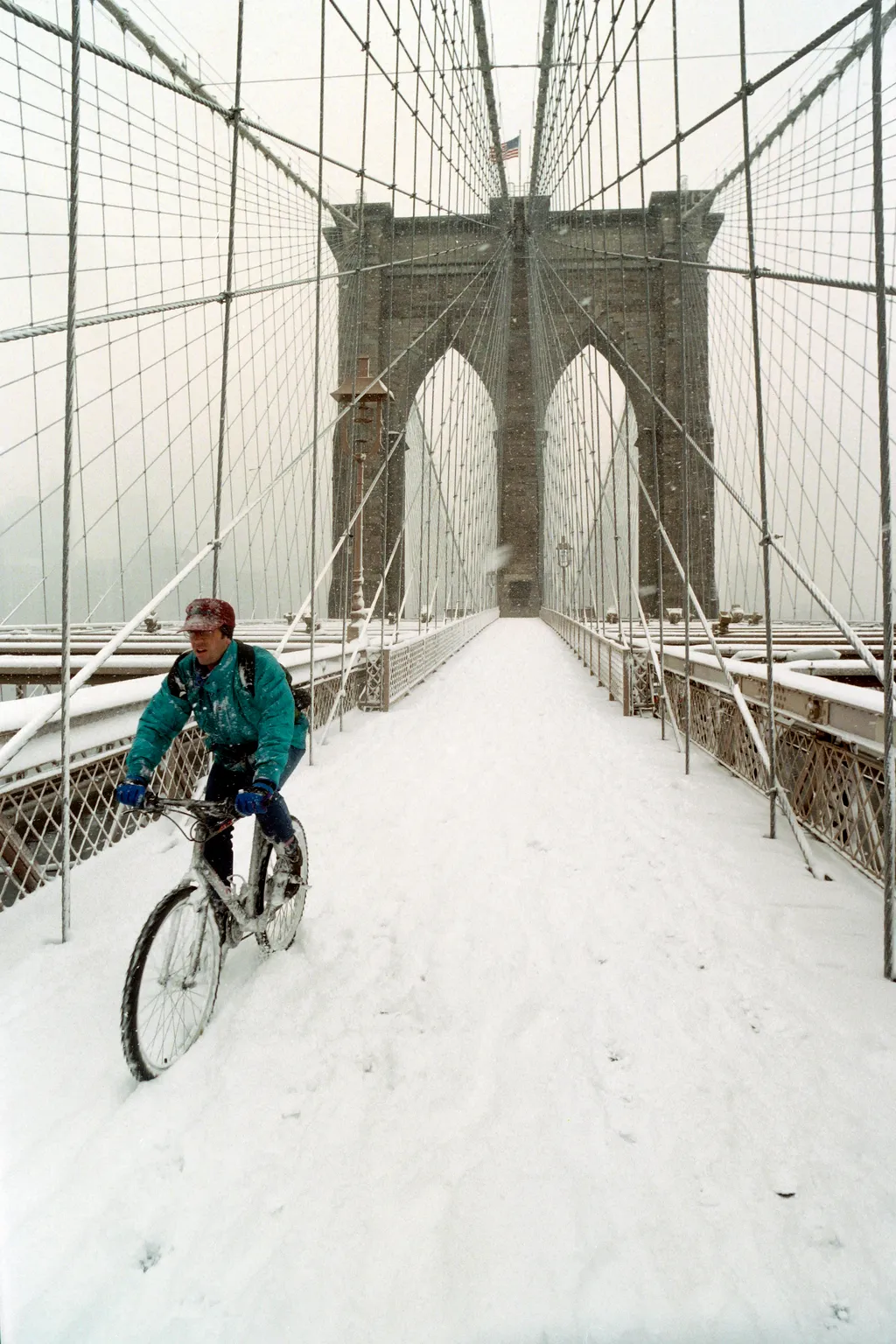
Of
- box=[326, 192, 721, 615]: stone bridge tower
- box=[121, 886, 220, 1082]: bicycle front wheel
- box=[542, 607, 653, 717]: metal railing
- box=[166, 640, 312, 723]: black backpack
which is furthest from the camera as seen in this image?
box=[326, 192, 721, 615]: stone bridge tower

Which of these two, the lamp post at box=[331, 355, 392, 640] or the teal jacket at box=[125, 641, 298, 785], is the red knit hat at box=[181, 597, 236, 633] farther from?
the lamp post at box=[331, 355, 392, 640]

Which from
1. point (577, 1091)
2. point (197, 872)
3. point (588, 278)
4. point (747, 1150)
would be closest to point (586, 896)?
point (577, 1091)

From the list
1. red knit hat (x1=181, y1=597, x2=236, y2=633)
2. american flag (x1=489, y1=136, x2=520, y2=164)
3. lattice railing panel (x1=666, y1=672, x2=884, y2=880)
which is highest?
american flag (x1=489, y1=136, x2=520, y2=164)

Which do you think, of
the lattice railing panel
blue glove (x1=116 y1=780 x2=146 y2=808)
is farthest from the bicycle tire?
the lattice railing panel

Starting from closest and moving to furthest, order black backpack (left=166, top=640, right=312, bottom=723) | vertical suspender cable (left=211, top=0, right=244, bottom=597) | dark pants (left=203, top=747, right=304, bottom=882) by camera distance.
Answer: black backpack (left=166, top=640, right=312, bottom=723) < dark pants (left=203, top=747, right=304, bottom=882) < vertical suspender cable (left=211, top=0, right=244, bottom=597)

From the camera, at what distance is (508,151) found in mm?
29016

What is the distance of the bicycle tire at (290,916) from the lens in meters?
2.40

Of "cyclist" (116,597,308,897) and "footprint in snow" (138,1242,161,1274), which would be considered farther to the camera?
"cyclist" (116,597,308,897)

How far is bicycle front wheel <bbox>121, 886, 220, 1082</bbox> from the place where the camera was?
5.39ft

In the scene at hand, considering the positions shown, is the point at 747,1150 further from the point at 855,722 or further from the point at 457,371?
the point at 457,371

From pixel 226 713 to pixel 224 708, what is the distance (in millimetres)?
17

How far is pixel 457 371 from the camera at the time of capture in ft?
73.7

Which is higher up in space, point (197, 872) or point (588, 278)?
point (588, 278)

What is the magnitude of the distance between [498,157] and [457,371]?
12.5 m
